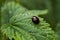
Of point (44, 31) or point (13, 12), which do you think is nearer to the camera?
point (44, 31)

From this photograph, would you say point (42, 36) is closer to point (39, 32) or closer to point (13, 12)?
point (39, 32)

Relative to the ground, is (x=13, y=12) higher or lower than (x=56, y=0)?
lower

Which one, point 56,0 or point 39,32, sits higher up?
point 56,0

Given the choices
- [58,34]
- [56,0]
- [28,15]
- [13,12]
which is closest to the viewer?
[28,15]

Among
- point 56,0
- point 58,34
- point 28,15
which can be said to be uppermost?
point 56,0

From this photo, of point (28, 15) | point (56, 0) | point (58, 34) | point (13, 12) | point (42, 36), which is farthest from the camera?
point (56, 0)

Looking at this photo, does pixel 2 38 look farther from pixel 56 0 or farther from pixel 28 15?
pixel 56 0

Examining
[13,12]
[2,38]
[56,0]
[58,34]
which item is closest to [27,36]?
[2,38]

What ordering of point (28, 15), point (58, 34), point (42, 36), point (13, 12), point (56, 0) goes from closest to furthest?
point (42, 36) < point (28, 15) < point (13, 12) < point (58, 34) < point (56, 0)

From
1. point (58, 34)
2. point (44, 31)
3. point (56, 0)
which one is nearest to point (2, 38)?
point (44, 31)
